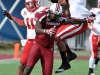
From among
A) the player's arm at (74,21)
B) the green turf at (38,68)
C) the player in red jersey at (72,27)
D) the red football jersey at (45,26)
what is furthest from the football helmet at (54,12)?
the green turf at (38,68)

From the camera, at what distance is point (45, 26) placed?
10.0 metres

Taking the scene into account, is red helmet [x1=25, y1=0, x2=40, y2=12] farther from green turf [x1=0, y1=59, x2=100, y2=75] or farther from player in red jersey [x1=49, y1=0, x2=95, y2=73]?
green turf [x1=0, y1=59, x2=100, y2=75]

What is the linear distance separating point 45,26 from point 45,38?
23 cm

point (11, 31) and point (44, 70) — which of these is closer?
point (44, 70)

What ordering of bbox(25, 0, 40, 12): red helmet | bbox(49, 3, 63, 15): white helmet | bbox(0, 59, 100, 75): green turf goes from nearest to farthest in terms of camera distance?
bbox(49, 3, 63, 15): white helmet
bbox(25, 0, 40, 12): red helmet
bbox(0, 59, 100, 75): green turf

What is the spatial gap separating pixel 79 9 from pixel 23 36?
41.9 feet

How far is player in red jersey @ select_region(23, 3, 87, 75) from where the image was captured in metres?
9.85

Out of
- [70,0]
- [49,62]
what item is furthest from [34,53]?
[70,0]

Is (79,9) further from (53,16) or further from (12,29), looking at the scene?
(12,29)

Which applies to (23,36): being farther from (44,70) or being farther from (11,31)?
(44,70)

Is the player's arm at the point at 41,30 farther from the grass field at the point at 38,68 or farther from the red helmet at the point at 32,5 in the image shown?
the grass field at the point at 38,68

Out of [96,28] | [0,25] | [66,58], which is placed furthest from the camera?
[0,25]

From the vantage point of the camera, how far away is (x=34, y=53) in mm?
10039

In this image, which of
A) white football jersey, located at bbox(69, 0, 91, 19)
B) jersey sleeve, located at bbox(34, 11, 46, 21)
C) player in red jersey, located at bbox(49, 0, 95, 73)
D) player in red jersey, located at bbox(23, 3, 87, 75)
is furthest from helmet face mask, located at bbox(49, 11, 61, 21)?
white football jersey, located at bbox(69, 0, 91, 19)
